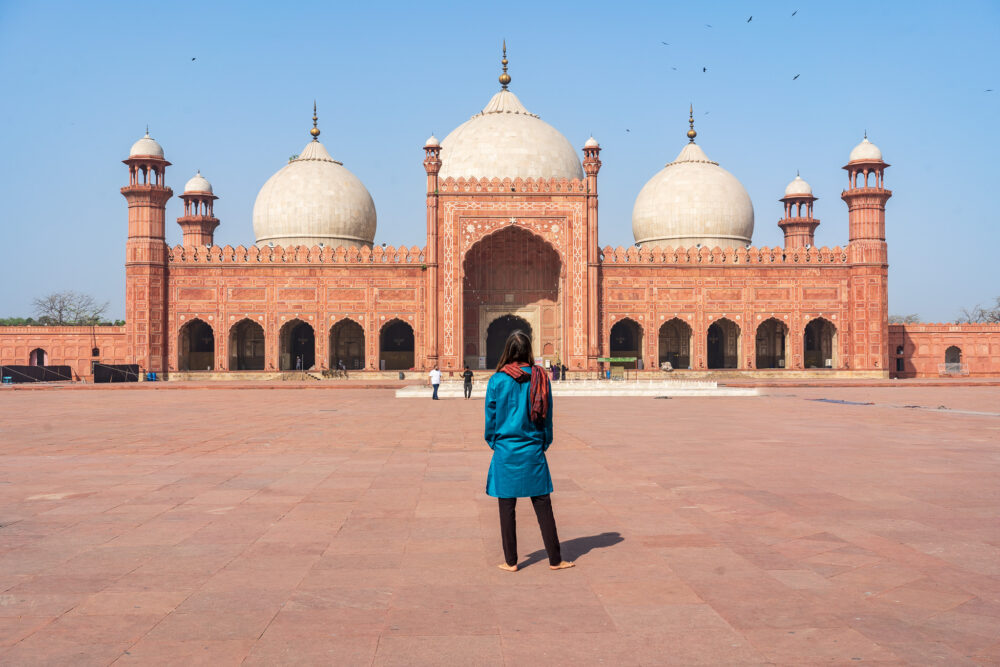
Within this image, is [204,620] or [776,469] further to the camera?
[776,469]

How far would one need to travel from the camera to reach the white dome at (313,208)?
1385 inches

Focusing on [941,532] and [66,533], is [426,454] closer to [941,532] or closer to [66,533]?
[66,533]

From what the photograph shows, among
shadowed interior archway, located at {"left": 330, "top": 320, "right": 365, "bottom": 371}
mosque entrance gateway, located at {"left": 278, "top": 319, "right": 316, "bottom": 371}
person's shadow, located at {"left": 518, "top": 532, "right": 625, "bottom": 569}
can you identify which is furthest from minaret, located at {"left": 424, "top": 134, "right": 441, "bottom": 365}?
person's shadow, located at {"left": 518, "top": 532, "right": 625, "bottom": 569}

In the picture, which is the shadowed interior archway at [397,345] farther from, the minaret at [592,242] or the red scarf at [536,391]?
the red scarf at [536,391]

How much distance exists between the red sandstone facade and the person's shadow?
24.8 metres

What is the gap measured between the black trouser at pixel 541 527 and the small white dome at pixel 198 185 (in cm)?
3845

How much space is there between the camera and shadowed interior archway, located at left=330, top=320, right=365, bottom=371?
32656 mm

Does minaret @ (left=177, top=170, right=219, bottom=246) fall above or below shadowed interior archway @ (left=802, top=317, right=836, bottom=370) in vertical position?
above

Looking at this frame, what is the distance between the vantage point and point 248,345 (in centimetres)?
3338

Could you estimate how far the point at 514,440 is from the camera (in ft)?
12.8

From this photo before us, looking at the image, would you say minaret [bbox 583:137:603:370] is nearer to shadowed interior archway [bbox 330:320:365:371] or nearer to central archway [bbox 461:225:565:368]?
central archway [bbox 461:225:565:368]

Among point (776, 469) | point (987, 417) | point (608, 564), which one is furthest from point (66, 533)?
point (987, 417)

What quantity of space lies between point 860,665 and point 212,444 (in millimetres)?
7514

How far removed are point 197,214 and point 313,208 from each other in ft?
24.9
